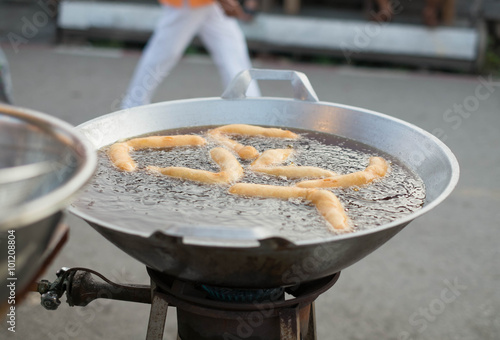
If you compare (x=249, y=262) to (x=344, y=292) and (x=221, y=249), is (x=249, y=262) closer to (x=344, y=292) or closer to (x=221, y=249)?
(x=221, y=249)

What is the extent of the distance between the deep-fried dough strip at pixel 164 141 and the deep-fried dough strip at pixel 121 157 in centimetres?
3

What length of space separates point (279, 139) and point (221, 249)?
2.48ft

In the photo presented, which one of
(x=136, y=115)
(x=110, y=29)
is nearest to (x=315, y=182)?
(x=136, y=115)

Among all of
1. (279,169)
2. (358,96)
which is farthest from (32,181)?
(358,96)

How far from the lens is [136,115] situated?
1.67 m

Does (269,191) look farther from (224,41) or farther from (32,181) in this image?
(224,41)

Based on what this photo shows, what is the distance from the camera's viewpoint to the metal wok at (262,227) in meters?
1.02

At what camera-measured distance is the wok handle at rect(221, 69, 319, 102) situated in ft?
5.76

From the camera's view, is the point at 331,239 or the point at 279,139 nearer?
the point at 331,239

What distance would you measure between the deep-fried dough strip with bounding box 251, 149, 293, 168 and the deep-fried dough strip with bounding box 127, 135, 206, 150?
0.21 meters

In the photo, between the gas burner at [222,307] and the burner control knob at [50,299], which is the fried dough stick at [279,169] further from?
the burner control knob at [50,299]

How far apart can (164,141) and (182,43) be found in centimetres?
276

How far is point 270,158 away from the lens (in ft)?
5.06

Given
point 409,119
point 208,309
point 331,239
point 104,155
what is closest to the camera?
point 331,239
